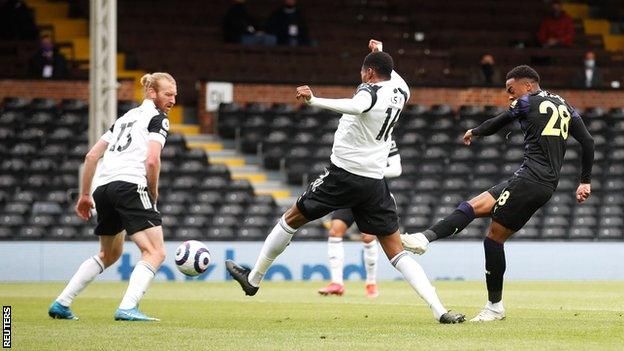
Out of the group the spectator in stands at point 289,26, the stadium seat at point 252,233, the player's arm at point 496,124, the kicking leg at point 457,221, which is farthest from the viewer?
the spectator in stands at point 289,26

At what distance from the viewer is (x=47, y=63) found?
25.8m

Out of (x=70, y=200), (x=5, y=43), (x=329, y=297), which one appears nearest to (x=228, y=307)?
(x=329, y=297)

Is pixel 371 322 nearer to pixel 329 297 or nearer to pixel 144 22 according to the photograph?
pixel 329 297

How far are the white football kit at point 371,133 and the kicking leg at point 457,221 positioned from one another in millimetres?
646

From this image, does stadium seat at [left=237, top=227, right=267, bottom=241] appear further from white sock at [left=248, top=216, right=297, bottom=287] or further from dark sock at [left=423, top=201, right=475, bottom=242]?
dark sock at [left=423, top=201, right=475, bottom=242]

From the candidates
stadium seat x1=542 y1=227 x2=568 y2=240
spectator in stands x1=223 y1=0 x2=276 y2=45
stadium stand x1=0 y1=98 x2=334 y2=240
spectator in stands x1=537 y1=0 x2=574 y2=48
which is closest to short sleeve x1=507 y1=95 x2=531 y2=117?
stadium stand x1=0 y1=98 x2=334 y2=240

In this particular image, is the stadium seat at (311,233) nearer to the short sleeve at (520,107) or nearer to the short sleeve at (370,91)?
the short sleeve at (520,107)

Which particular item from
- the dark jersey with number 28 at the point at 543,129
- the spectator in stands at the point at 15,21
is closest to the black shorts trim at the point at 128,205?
the dark jersey with number 28 at the point at 543,129

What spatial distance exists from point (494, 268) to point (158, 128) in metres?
2.97

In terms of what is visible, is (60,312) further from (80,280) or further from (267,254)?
(267,254)

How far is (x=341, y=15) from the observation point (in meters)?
30.5

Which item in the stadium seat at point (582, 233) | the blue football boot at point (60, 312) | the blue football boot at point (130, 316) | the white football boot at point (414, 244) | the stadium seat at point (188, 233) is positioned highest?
the white football boot at point (414, 244)

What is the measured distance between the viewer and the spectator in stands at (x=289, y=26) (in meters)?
28.2

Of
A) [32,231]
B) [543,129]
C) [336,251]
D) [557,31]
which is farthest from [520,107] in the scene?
[557,31]
